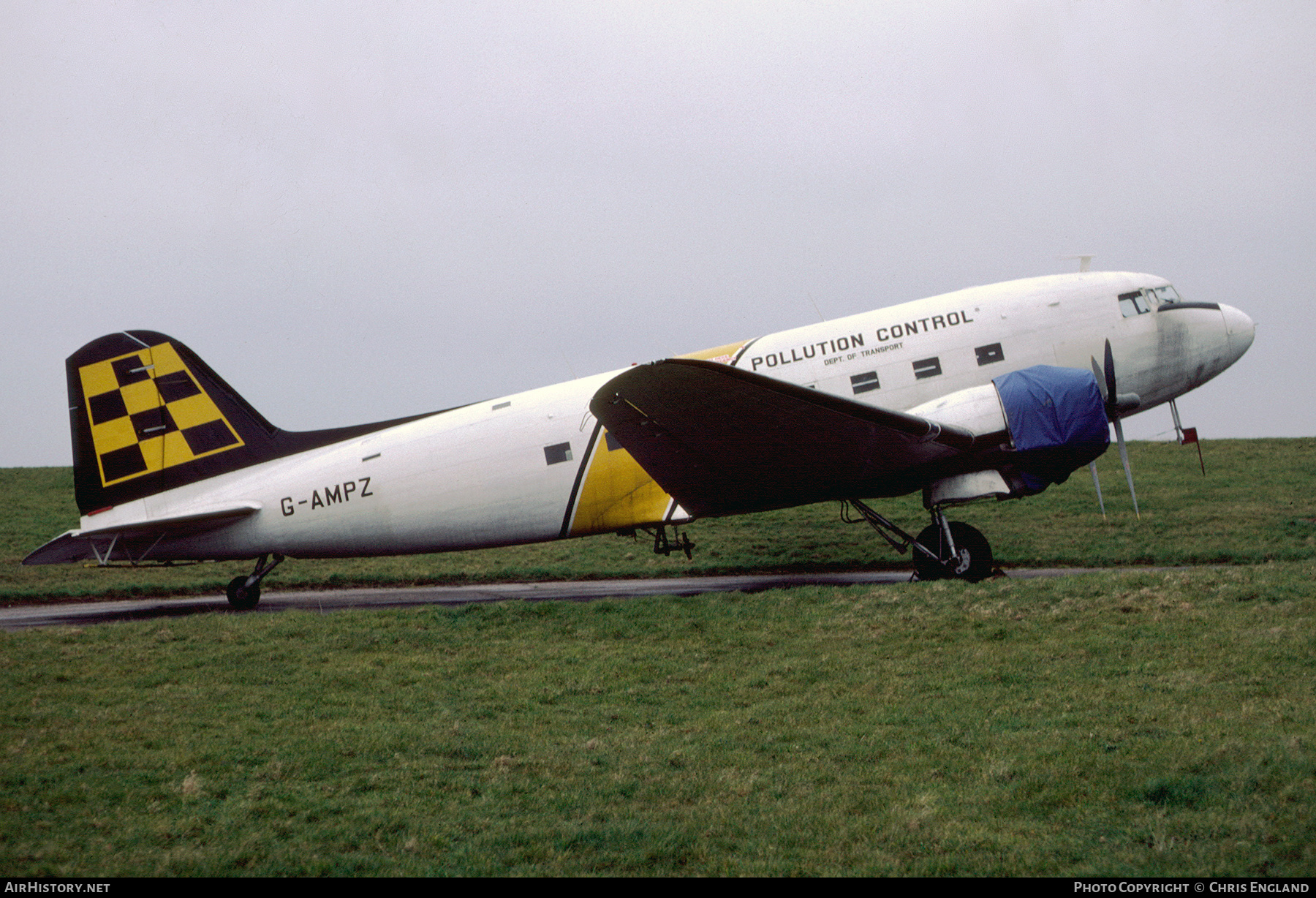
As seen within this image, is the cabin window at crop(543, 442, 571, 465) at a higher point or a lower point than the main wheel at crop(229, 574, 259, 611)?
higher

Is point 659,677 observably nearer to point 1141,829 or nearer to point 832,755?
point 832,755

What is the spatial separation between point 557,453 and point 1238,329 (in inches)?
450

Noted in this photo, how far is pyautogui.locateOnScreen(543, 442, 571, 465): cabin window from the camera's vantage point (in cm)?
1551

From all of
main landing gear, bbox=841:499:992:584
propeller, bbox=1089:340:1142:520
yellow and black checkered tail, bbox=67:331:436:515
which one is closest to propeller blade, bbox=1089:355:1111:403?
propeller, bbox=1089:340:1142:520

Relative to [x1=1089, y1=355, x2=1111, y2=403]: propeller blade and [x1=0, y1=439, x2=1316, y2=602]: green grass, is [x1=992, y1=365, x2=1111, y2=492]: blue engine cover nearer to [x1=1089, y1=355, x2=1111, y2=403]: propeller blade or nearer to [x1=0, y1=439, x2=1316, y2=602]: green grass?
[x1=1089, y1=355, x2=1111, y2=403]: propeller blade

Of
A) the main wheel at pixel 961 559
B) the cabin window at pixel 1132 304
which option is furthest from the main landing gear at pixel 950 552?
the cabin window at pixel 1132 304

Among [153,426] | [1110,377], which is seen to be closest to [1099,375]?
[1110,377]

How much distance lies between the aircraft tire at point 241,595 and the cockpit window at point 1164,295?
15638 millimetres

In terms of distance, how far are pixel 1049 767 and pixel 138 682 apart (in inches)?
354

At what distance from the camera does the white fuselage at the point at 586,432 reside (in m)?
15.1

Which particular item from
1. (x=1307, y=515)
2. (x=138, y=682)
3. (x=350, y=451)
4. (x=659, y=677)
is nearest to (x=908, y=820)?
(x=659, y=677)

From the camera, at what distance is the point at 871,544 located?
70.6 feet

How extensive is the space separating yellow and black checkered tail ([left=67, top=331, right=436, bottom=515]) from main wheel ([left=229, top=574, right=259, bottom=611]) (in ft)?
6.26

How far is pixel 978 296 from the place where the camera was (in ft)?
50.4
